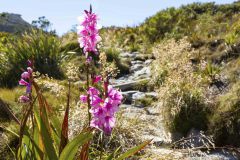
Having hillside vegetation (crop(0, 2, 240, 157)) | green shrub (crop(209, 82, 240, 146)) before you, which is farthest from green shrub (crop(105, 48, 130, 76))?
green shrub (crop(209, 82, 240, 146))

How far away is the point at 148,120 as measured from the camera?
598 cm

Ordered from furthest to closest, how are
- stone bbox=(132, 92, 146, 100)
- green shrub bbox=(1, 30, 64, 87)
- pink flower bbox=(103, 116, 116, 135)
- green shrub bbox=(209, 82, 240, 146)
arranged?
green shrub bbox=(1, 30, 64, 87), stone bbox=(132, 92, 146, 100), green shrub bbox=(209, 82, 240, 146), pink flower bbox=(103, 116, 116, 135)

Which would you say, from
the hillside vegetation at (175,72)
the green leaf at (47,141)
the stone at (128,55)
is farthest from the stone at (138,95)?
the green leaf at (47,141)

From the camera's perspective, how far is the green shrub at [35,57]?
31.3 feet

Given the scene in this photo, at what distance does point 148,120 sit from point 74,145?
3.54 meters

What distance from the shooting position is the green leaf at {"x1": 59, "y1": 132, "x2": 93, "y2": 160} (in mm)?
2395

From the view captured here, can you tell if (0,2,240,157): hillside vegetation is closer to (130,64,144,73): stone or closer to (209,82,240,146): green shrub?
(209,82,240,146): green shrub

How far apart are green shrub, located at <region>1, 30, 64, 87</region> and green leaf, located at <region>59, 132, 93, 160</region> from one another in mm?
6887

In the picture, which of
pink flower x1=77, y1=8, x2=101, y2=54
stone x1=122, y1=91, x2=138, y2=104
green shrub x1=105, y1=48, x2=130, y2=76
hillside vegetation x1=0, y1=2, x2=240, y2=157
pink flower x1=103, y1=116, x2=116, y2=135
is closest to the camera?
pink flower x1=103, y1=116, x2=116, y2=135

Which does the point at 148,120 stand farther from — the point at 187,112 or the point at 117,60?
the point at 117,60

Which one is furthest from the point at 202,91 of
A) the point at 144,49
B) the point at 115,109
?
the point at 144,49

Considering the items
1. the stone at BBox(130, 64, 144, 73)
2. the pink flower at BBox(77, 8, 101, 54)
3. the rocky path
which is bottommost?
the rocky path

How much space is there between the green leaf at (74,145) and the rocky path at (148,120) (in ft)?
2.04

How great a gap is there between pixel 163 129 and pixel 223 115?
1.06 metres
